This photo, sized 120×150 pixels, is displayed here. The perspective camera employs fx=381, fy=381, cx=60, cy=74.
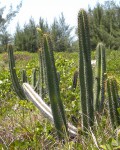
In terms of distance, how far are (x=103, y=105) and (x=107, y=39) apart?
26384mm

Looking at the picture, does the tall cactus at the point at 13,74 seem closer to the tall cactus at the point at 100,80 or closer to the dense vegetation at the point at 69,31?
the tall cactus at the point at 100,80

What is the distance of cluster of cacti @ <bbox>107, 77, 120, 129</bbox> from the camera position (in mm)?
2695

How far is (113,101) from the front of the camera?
2760mm

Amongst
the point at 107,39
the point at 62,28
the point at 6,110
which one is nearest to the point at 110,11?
the point at 107,39

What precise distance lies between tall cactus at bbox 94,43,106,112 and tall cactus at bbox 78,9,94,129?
443mm

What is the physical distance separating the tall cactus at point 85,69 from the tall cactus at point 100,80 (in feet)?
1.45

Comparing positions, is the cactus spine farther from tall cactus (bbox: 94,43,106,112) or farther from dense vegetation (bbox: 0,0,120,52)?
dense vegetation (bbox: 0,0,120,52)

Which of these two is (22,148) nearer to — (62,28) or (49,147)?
(49,147)

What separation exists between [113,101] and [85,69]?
0.32 meters

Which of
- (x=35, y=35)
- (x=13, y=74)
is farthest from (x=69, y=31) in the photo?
(x=13, y=74)

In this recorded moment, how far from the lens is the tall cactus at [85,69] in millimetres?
2832

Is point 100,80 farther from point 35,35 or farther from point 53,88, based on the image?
point 35,35

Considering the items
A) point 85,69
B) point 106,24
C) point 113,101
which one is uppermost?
point 106,24

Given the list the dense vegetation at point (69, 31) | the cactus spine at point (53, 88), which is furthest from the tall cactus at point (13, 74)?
the dense vegetation at point (69, 31)
